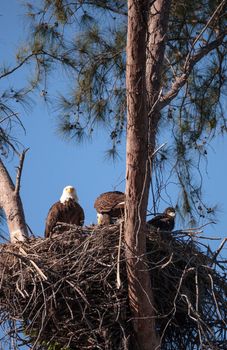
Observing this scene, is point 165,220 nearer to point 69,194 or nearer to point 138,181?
point 69,194

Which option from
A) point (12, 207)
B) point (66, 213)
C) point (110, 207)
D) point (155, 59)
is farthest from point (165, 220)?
point (155, 59)

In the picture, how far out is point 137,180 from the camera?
17.3 feet

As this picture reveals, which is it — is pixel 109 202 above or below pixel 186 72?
below

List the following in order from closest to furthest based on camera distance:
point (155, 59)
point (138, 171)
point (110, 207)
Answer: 1. point (138, 171)
2. point (155, 59)
3. point (110, 207)

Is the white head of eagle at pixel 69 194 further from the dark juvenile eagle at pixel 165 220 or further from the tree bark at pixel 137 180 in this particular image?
the tree bark at pixel 137 180

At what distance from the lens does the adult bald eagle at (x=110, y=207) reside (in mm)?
7258

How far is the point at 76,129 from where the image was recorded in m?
7.68

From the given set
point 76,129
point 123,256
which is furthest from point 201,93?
point 123,256

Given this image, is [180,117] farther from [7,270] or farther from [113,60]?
[7,270]

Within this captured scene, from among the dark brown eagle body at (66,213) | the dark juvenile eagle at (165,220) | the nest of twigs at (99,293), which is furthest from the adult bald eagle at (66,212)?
the nest of twigs at (99,293)

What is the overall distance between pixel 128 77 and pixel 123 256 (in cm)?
122

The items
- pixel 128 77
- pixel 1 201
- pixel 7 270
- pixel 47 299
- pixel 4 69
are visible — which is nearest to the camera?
pixel 128 77

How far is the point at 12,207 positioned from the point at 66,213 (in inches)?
25.4

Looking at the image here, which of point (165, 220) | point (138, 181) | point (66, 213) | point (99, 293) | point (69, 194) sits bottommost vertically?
point (99, 293)
